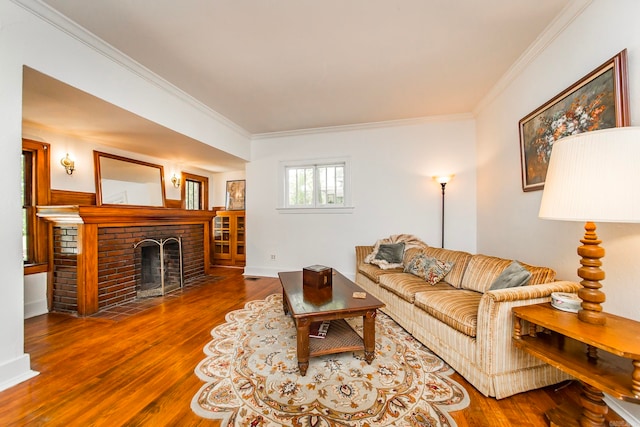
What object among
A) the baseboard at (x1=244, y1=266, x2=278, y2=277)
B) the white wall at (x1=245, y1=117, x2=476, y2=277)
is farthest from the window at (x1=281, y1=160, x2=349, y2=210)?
the baseboard at (x1=244, y1=266, x2=278, y2=277)

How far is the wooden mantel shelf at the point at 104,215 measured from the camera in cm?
283

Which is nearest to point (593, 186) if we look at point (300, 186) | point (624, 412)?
point (624, 412)

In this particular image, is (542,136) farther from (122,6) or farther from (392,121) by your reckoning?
(122,6)

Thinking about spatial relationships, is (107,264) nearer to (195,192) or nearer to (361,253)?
(195,192)

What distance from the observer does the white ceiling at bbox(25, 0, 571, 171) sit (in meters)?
1.91

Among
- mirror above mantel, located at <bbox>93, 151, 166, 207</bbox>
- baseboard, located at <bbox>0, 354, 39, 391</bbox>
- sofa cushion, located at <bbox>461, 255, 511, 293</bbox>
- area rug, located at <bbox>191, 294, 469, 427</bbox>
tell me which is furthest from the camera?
mirror above mantel, located at <bbox>93, 151, 166, 207</bbox>

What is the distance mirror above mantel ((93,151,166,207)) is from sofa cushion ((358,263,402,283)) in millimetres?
3745

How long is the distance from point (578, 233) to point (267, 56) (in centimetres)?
310

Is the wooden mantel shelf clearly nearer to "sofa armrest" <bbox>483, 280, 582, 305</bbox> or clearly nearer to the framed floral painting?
"sofa armrest" <bbox>483, 280, 582, 305</bbox>

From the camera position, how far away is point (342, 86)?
3061mm

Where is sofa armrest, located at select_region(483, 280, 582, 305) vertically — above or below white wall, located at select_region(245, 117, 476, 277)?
below

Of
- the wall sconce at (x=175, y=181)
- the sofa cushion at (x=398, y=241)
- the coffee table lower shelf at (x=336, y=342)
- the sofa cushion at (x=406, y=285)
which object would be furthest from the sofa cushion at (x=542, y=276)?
the wall sconce at (x=175, y=181)

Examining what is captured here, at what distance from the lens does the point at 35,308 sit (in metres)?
2.93

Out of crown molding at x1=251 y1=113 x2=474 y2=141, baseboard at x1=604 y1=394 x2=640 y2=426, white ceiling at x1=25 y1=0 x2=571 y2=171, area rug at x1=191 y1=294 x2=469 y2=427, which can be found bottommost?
area rug at x1=191 y1=294 x2=469 y2=427
